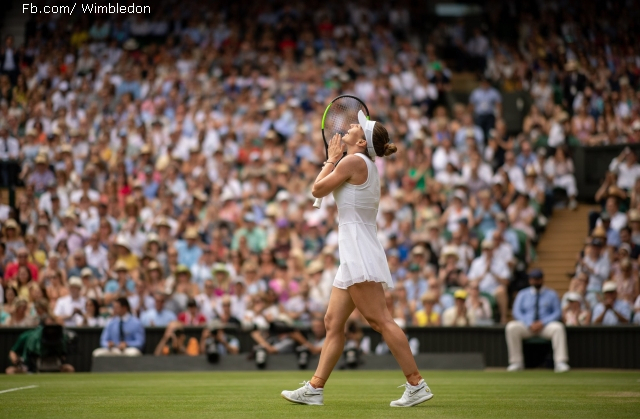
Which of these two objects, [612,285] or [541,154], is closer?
[612,285]

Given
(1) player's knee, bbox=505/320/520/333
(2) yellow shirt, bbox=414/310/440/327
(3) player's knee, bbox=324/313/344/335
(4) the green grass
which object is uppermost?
(3) player's knee, bbox=324/313/344/335

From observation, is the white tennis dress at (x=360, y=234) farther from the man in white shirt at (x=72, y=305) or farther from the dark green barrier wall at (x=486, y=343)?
the man in white shirt at (x=72, y=305)

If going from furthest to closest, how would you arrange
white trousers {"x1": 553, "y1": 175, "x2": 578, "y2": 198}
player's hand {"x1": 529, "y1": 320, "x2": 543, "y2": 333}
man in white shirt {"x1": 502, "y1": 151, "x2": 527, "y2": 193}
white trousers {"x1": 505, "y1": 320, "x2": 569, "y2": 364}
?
1. white trousers {"x1": 553, "y1": 175, "x2": 578, "y2": 198}
2. man in white shirt {"x1": 502, "y1": 151, "x2": 527, "y2": 193}
3. player's hand {"x1": 529, "y1": 320, "x2": 543, "y2": 333}
4. white trousers {"x1": 505, "y1": 320, "x2": 569, "y2": 364}

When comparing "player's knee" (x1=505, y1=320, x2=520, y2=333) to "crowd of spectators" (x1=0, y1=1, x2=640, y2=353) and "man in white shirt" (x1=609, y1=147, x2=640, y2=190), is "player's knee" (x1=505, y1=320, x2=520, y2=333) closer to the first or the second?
"crowd of spectators" (x1=0, y1=1, x2=640, y2=353)

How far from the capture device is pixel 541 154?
20.3 m

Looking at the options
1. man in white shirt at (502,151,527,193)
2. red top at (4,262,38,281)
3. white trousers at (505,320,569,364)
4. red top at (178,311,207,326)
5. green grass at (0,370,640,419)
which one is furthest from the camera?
man in white shirt at (502,151,527,193)

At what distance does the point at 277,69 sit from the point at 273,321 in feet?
31.4

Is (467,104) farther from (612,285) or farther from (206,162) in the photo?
(612,285)

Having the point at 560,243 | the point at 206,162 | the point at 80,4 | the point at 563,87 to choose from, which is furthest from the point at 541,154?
the point at 80,4

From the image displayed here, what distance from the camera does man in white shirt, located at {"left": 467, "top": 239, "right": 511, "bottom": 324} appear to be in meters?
17.6

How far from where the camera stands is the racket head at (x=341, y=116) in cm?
850

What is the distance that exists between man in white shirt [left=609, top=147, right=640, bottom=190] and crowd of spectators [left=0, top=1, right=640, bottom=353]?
2.3 inches

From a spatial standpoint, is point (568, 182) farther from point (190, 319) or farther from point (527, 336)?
point (190, 319)

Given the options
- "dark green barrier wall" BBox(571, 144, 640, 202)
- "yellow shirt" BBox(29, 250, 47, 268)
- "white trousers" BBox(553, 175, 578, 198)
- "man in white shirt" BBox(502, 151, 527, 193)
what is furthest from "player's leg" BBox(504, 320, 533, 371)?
"yellow shirt" BBox(29, 250, 47, 268)
